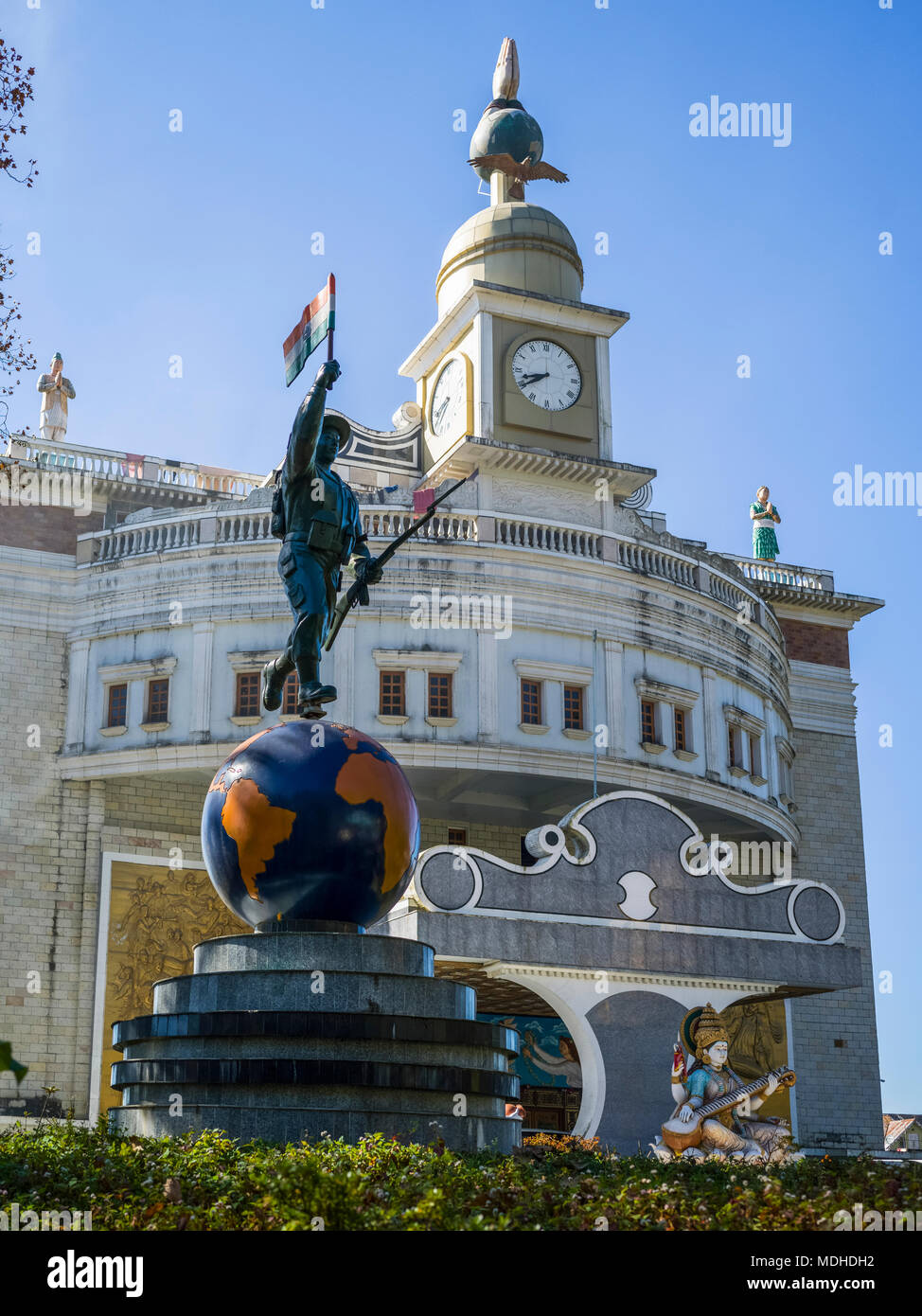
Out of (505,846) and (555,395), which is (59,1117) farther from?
(555,395)

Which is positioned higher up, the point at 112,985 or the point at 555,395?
the point at 555,395

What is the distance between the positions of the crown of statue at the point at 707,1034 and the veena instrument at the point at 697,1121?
0.55 meters

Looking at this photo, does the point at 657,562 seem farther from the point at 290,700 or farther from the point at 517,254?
the point at 517,254

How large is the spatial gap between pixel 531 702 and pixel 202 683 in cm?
685

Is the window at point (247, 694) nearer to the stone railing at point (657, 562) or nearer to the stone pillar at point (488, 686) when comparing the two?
the stone pillar at point (488, 686)

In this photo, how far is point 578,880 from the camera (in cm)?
2356

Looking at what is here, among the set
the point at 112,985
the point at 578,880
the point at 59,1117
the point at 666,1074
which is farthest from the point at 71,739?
the point at 666,1074

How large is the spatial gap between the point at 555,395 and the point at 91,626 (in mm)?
13024

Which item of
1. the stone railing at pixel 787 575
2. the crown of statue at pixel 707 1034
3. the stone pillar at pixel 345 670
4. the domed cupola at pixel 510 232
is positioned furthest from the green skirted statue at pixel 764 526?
the crown of statue at pixel 707 1034

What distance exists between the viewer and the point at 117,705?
31.4 meters

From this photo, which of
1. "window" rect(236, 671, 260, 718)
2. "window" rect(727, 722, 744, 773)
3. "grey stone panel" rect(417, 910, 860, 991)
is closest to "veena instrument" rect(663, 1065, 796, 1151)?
"grey stone panel" rect(417, 910, 860, 991)

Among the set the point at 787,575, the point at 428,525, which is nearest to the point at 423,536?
the point at 428,525
